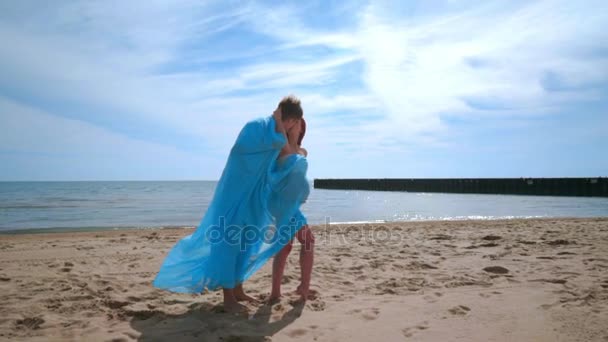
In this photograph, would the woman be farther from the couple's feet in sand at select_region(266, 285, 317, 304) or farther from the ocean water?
the ocean water

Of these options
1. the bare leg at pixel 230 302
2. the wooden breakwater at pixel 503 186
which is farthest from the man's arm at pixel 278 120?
the wooden breakwater at pixel 503 186

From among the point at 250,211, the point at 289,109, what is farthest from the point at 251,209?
the point at 289,109

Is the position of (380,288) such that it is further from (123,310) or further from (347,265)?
(123,310)

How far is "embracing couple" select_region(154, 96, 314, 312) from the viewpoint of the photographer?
3.23m

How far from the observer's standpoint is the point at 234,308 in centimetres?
324

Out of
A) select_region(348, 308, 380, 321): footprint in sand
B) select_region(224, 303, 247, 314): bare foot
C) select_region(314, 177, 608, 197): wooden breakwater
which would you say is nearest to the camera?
select_region(348, 308, 380, 321): footprint in sand

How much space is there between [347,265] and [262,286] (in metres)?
1.26

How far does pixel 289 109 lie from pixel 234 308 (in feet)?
5.26

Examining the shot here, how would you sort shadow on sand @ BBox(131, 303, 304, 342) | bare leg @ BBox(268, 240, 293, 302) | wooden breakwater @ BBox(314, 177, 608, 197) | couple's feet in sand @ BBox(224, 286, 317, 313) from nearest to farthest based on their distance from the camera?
shadow on sand @ BBox(131, 303, 304, 342), couple's feet in sand @ BBox(224, 286, 317, 313), bare leg @ BBox(268, 240, 293, 302), wooden breakwater @ BBox(314, 177, 608, 197)

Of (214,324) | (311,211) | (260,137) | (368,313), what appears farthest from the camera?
(311,211)

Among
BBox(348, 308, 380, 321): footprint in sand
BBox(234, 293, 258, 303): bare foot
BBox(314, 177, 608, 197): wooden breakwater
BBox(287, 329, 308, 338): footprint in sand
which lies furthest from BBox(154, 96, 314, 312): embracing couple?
BBox(314, 177, 608, 197): wooden breakwater

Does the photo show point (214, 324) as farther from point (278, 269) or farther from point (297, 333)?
point (278, 269)

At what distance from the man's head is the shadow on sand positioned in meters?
1.44

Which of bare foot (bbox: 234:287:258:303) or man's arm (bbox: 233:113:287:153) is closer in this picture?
man's arm (bbox: 233:113:287:153)
